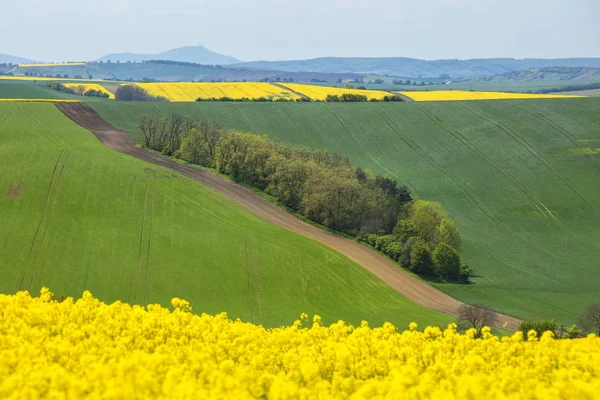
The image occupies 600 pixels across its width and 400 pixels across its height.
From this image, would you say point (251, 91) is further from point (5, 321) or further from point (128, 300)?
point (5, 321)

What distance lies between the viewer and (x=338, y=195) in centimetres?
7844

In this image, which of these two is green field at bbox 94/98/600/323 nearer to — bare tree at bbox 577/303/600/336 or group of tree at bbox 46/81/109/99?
bare tree at bbox 577/303/600/336

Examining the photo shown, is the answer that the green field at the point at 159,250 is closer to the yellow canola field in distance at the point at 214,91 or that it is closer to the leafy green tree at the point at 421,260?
the leafy green tree at the point at 421,260

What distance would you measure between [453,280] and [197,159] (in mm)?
45780

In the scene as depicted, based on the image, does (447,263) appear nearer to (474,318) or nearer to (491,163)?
(474,318)

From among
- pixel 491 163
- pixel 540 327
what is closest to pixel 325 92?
pixel 491 163

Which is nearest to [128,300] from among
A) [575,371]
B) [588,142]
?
[575,371]

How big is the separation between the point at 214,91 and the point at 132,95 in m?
24.0

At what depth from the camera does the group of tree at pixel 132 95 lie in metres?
156

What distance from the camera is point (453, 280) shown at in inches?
2655

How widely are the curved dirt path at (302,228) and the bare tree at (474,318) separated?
2.42m

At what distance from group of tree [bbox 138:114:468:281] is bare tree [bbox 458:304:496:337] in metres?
15.7

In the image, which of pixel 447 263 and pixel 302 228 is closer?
pixel 447 263

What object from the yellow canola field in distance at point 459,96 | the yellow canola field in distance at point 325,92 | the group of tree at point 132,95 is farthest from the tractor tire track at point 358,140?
the group of tree at point 132,95
